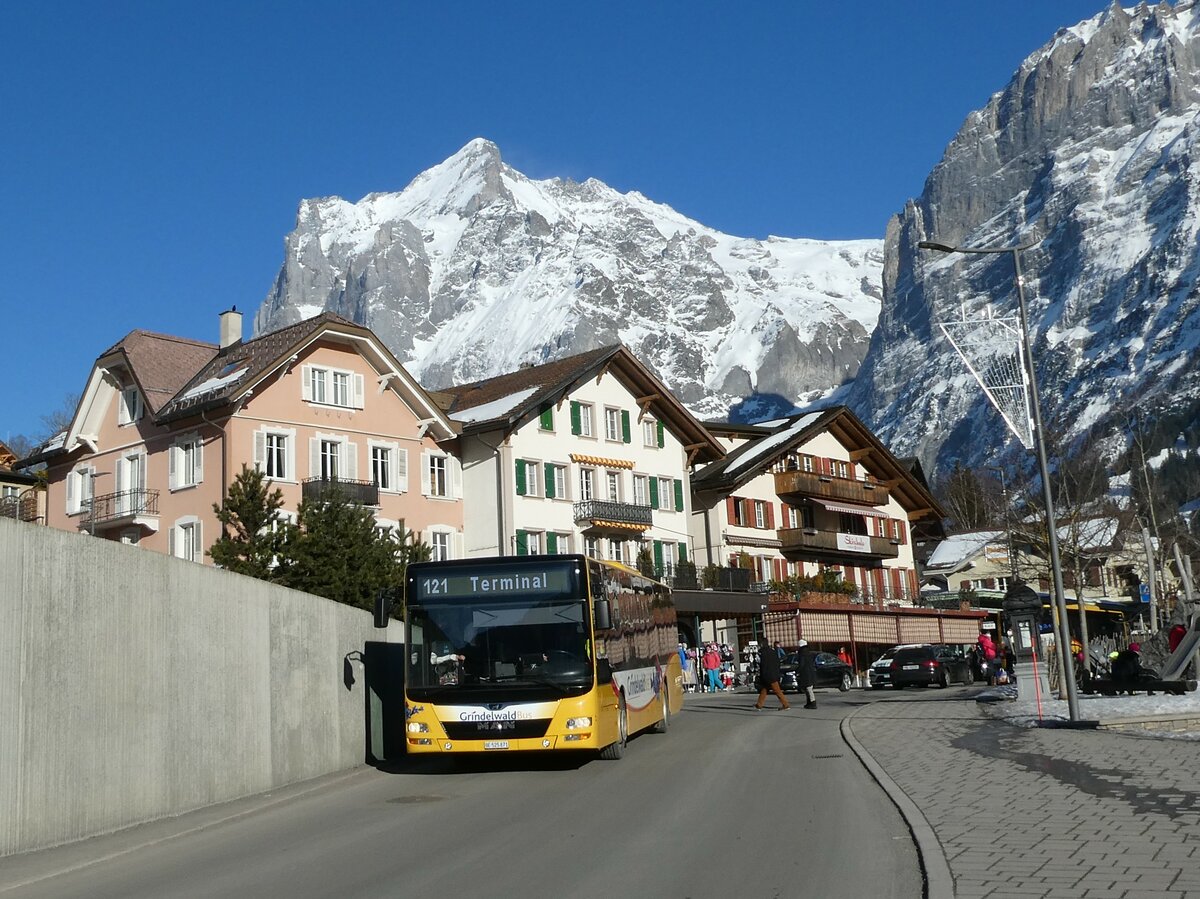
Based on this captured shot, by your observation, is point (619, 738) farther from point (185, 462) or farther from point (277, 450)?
point (185, 462)

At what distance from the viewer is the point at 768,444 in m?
66.5

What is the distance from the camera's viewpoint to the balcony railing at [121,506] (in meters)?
47.7

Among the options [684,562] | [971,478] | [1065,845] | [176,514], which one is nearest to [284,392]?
[176,514]

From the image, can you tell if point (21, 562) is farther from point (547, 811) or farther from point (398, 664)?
point (398, 664)

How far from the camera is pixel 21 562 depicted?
38.9ft

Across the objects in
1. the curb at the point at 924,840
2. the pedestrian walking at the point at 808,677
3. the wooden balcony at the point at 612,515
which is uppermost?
the wooden balcony at the point at 612,515

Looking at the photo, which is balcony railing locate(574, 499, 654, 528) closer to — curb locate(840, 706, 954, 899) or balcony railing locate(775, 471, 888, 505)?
balcony railing locate(775, 471, 888, 505)

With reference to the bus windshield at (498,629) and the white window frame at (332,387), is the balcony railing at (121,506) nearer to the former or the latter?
the white window frame at (332,387)

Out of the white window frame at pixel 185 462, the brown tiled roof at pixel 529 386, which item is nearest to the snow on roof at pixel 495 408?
the brown tiled roof at pixel 529 386

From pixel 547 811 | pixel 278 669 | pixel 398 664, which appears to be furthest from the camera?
pixel 398 664

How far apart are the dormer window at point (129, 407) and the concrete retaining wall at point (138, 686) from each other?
33.3 metres

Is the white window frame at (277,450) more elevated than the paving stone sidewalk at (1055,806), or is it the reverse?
the white window frame at (277,450)

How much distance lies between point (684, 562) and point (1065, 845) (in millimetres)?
46063

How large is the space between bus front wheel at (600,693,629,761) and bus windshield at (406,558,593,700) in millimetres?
Answer: 2016
